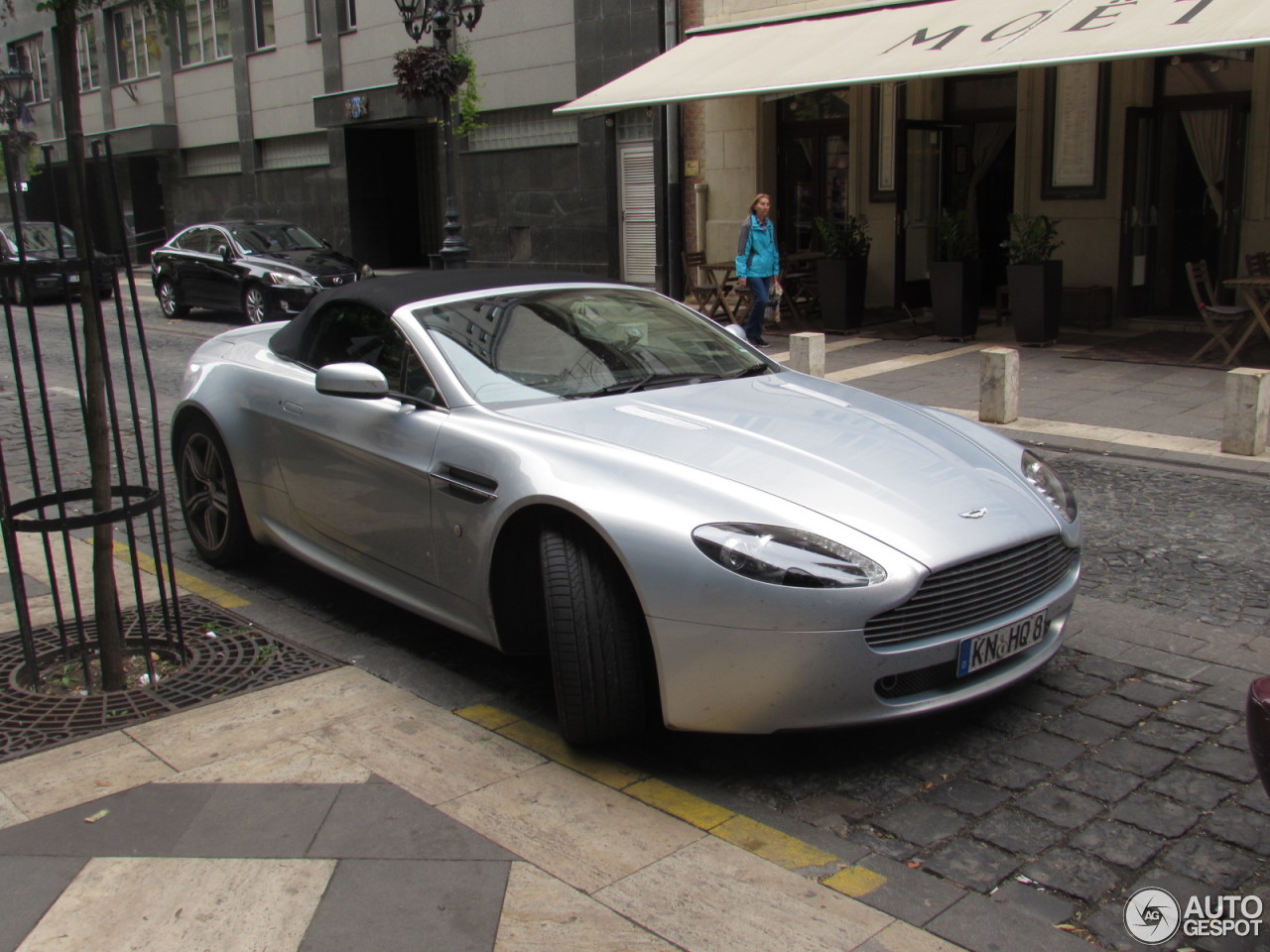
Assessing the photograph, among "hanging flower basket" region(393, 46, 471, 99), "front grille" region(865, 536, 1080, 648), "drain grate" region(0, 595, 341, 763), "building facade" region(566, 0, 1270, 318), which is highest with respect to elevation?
"hanging flower basket" region(393, 46, 471, 99)

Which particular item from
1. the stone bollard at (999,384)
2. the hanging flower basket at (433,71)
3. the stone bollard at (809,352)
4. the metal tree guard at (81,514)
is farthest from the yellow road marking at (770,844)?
the hanging flower basket at (433,71)

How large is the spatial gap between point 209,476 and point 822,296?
1078cm

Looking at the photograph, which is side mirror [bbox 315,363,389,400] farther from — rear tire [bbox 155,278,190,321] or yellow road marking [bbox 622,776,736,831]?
rear tire [bbox 155,278,190,321]

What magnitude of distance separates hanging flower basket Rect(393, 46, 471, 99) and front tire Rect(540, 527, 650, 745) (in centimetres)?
1339

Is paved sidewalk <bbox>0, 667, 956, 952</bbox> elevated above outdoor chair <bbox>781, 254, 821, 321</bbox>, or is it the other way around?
outdoor chair <bbox>781, 254, 821, 321</bbox>

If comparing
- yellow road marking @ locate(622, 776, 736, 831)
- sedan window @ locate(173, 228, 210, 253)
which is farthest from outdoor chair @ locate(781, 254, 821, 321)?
yellow road marking @ locate(622, 776, 736, 831)

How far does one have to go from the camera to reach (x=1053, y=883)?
3152mm

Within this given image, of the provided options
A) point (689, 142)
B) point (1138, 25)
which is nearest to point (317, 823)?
point (1138, 25)

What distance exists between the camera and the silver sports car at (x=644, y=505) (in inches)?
140

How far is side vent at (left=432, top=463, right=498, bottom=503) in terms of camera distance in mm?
4141

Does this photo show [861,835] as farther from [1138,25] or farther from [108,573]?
[1138,25]

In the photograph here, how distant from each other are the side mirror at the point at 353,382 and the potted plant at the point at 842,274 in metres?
11.2

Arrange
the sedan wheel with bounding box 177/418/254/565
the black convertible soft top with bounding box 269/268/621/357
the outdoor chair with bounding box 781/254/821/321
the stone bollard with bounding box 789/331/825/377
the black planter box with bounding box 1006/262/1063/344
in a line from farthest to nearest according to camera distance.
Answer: the outdoor chair with bounding box 781/254/821/321
the black planter box with bounding box 1006/262/1063/344
the stone bollard with bounding box 789/331/825/377
the sedan wheel with bounding box 177/418/254/565
the black convertible soft top with bounding box 269/268/621/357

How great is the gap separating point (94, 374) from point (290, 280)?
45.3 feet
